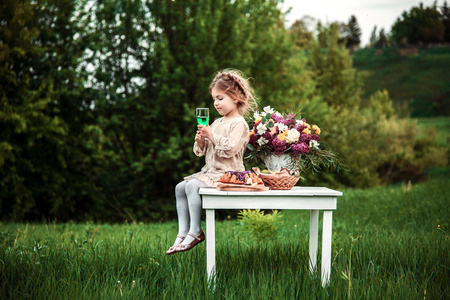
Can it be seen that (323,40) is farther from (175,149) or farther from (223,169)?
(223,169)

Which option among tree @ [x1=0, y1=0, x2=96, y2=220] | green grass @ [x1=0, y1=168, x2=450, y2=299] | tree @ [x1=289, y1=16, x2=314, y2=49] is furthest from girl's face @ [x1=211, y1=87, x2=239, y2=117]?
tree @ [x1=289, y1=16, x2=314, y2=49]

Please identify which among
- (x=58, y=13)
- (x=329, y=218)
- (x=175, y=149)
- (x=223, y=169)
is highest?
(x=58, y=13)

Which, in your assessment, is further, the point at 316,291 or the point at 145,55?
the point at 145,55

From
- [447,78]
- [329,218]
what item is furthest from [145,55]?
[447,78]

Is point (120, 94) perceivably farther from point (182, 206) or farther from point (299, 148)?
point (299, 148)

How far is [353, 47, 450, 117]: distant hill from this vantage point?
38844 mm

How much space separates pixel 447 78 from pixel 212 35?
119 feet

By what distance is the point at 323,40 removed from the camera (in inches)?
1134

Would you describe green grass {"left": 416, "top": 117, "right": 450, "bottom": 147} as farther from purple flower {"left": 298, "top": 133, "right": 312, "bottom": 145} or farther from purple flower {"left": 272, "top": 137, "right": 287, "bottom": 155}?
A: purple flower {"left": 272, "top": 137, "right": 287, "bottom": 155}

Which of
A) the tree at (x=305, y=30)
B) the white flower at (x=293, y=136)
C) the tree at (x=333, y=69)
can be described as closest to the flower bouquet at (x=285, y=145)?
the white flower at (x=293, y=136)

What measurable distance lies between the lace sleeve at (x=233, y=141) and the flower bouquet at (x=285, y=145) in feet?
0.39

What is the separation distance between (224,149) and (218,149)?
0.06 meters

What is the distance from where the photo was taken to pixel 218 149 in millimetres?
3604

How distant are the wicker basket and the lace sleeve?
12.4 inches
